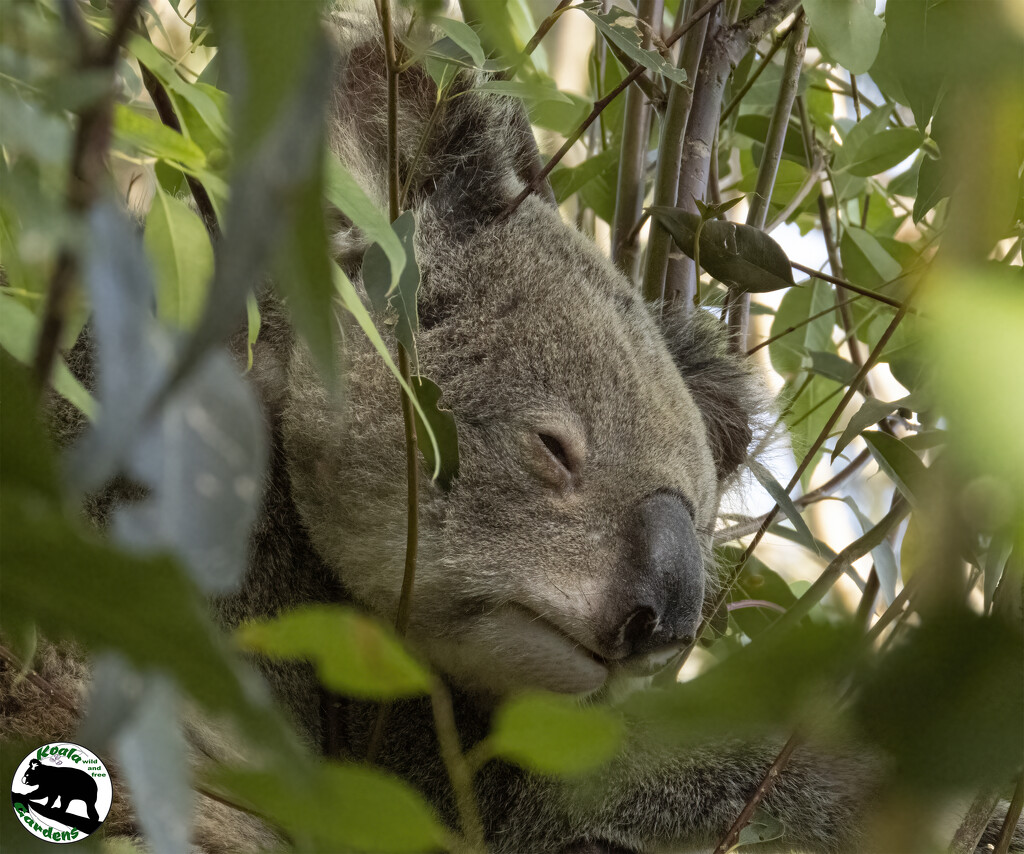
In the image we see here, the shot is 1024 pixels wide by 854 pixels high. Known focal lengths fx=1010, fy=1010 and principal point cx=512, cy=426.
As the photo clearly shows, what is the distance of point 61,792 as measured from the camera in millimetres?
699

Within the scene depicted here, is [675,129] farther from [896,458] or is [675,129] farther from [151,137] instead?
[151,137]

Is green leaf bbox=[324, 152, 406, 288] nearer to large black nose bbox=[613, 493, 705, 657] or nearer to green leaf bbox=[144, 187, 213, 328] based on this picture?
green leaf bbox=[144, 187, 213, 328]

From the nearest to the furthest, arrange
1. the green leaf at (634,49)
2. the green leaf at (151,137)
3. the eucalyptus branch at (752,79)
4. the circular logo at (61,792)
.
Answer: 1. the green leaf at (151,137)
2. the circular logo at (61,792)
3. the green leaf at (634,49)
4. the eucalyptus branch at (752,79)

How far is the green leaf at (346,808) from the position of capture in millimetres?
385

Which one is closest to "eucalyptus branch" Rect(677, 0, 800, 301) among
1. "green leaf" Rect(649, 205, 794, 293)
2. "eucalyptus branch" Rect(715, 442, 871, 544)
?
"green leaf" Rect(649, 205, 794, 293)

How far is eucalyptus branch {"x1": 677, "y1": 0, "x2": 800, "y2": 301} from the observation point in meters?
1.62

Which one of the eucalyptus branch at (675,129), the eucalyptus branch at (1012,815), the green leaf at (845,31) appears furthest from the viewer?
the eucalyptus branch at (675,129)

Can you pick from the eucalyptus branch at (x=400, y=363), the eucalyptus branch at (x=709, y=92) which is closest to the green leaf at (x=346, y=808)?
the eucalyptus branch at (x=400, y=363)

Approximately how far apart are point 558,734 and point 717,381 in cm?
163

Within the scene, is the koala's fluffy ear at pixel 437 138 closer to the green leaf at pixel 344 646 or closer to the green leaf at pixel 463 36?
the green leaf at pixel 463 36

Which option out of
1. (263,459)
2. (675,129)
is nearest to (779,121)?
(675,129)

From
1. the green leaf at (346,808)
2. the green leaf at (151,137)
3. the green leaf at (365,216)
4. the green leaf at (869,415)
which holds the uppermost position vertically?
the green leaf at (151,137)

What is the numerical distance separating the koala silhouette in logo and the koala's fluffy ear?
1067 millimetres

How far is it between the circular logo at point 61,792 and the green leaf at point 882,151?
1.49m
